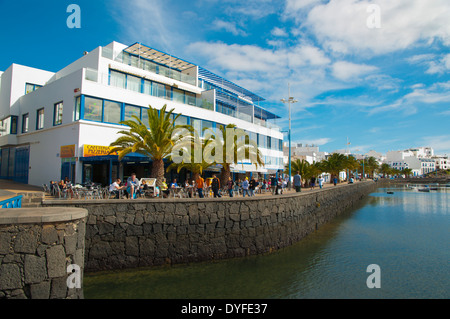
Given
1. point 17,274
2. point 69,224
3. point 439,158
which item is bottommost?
point 17,274

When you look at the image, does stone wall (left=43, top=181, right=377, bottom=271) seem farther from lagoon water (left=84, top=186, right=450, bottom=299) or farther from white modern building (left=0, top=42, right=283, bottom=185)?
white modern building (left=0, top=42, right=283, bottom=185)

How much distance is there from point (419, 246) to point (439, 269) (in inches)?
144

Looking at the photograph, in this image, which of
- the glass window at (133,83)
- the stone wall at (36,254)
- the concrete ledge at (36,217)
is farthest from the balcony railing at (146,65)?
the stone wall at (36,254)

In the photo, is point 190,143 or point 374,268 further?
point 190,143

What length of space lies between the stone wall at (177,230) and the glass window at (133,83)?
50.5ft

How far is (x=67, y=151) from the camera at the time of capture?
19172mm

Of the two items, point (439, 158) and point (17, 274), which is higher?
point (439, 158)

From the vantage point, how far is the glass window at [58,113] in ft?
67.2

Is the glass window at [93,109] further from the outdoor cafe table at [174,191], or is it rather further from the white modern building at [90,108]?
the outdoor cafe table at [174,191]

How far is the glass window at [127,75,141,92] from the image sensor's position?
22.4 m

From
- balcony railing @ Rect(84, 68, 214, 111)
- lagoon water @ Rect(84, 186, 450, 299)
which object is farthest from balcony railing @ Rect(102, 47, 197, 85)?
lagoon water @ Rect(84, 186, 450, 299)
